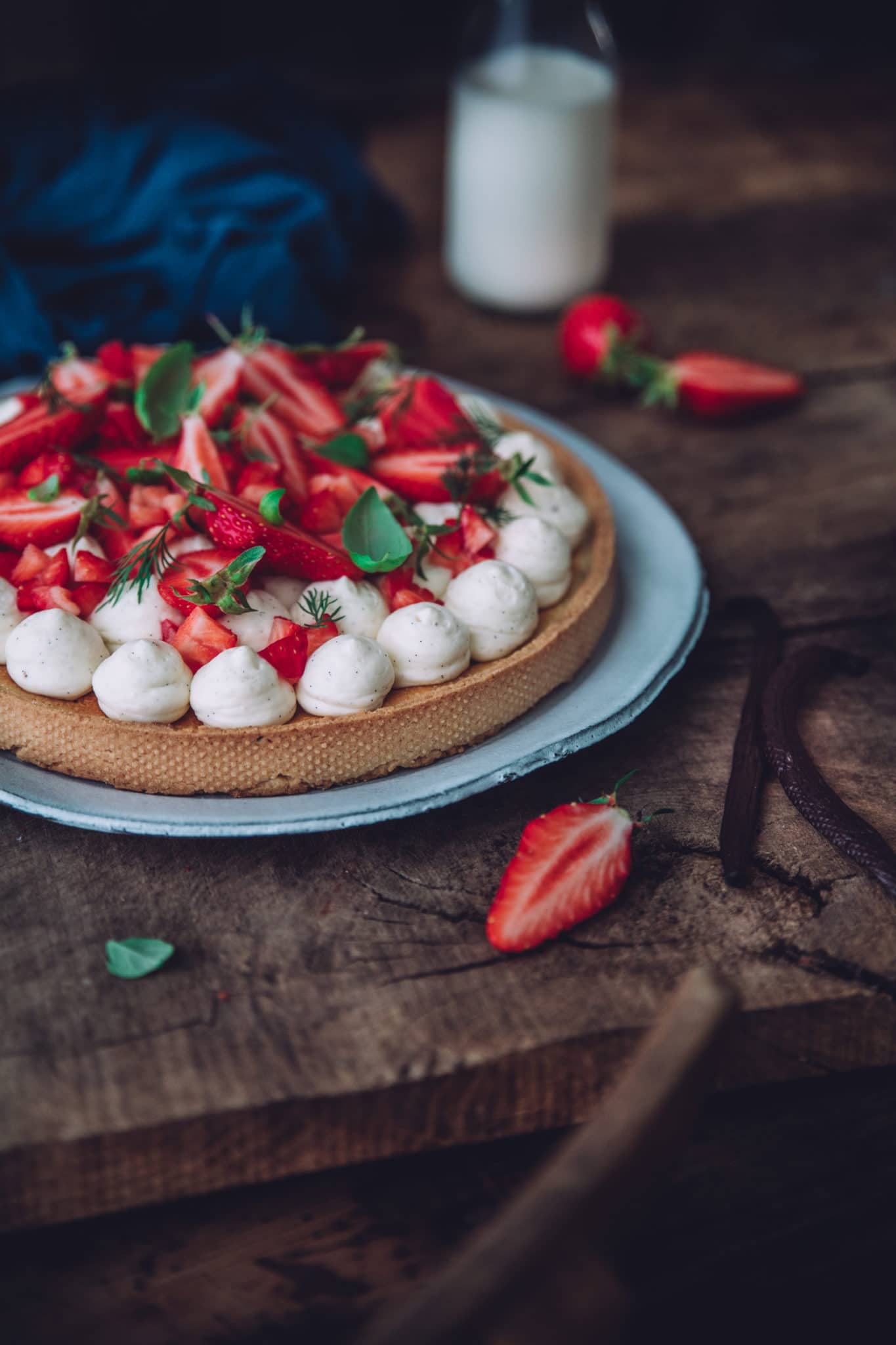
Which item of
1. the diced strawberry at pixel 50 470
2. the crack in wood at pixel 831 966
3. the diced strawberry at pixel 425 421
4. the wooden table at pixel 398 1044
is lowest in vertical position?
the wooden table at pixel 398 1044

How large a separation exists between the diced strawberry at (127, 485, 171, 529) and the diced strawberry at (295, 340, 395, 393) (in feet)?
1.46

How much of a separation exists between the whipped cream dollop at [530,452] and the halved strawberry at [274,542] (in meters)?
0.39

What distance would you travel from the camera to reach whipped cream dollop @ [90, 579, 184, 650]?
59.0 inches

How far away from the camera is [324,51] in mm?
4484

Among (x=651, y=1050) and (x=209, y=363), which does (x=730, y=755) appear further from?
(x=209, y=363)

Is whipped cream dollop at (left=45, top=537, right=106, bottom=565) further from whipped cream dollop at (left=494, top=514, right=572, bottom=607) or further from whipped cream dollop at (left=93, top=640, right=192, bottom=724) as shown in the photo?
whipped cream dollop at (left=494, top=514, right=572, bottom=607)

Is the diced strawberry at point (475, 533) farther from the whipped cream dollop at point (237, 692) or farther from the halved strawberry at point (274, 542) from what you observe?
the whipped cream dollop at point (237, 692)

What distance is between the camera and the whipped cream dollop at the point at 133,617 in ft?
4.92

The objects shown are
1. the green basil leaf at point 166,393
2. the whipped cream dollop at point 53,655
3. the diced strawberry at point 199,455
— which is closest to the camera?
the whipped cream dollop at point 53,655

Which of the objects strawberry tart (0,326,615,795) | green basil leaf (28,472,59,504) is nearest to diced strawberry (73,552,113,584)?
strawberry tart (0,326,615,795)

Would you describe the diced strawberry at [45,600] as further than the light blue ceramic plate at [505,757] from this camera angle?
Yes

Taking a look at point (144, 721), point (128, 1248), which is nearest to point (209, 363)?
point (144, 721)

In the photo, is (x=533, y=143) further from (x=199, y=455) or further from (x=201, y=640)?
(x=201, y=640)

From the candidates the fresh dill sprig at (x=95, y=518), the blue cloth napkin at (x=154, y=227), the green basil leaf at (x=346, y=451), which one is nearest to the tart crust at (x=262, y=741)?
the fresh dill sprig at (x=95, y=518)
